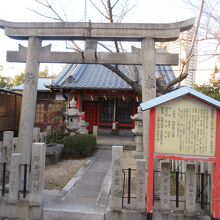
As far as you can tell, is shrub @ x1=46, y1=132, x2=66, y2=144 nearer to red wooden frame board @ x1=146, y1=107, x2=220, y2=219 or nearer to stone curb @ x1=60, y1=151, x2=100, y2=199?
stone curb @ x1=60, y1=151, x2=100, y2=199

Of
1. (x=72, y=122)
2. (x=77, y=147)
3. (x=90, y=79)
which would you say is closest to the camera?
(x=77, y=147)

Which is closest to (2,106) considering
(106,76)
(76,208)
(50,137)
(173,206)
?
(50,137)

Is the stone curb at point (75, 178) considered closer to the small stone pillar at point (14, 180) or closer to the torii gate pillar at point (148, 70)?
the small stone pillar at point (14, 180)

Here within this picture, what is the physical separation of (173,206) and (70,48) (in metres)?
7.09

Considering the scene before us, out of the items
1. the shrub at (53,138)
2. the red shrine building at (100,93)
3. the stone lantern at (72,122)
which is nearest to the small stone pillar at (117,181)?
the shrub at (53,138)

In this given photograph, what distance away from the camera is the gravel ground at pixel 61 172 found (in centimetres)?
731

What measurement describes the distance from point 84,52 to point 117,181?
2834mm

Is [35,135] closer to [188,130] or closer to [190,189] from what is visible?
[190,189]

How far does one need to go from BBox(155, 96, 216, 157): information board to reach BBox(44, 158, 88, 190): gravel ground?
10.8ft

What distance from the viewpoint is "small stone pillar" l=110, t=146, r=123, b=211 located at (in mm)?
5242

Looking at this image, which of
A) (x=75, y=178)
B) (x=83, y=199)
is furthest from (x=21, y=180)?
(x=75, y=178)

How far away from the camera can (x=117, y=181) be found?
528 cm

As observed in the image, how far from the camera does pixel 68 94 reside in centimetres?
1912

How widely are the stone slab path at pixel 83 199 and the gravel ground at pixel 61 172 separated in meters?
0.31
